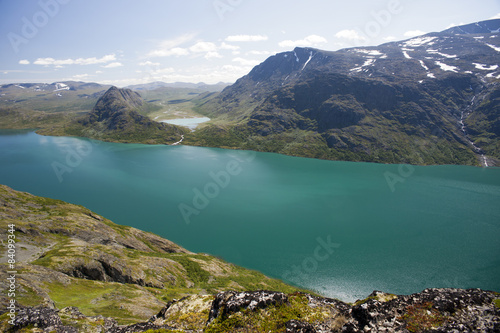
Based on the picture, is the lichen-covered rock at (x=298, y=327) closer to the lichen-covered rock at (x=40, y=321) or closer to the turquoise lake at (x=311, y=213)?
the lichen-covered rock at (x=40, y=321)

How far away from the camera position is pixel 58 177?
12381 cm

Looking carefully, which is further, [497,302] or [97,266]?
[97,266]

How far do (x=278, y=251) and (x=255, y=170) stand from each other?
9068 centimetres

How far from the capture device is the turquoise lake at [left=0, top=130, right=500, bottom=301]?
200 feet

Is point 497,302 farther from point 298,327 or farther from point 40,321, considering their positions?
point 40,321

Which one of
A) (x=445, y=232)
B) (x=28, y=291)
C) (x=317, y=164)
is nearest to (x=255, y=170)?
(x=317, y=164)

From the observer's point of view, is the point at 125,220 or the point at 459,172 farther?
the point at 459,172

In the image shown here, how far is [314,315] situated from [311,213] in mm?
80060

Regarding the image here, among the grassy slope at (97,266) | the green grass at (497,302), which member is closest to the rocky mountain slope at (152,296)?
the green grass at (497,302)

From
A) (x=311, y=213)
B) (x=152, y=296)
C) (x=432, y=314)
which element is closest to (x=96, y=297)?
(x=152, y=296)

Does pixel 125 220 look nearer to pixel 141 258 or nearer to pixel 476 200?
pixel 141 258

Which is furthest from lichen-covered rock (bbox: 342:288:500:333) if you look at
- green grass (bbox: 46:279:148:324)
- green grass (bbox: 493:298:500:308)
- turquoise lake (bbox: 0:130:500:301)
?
turquoise lake (bbox: 0:130:500:301)

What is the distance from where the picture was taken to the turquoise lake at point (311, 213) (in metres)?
60.9

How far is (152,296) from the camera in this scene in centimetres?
3472
